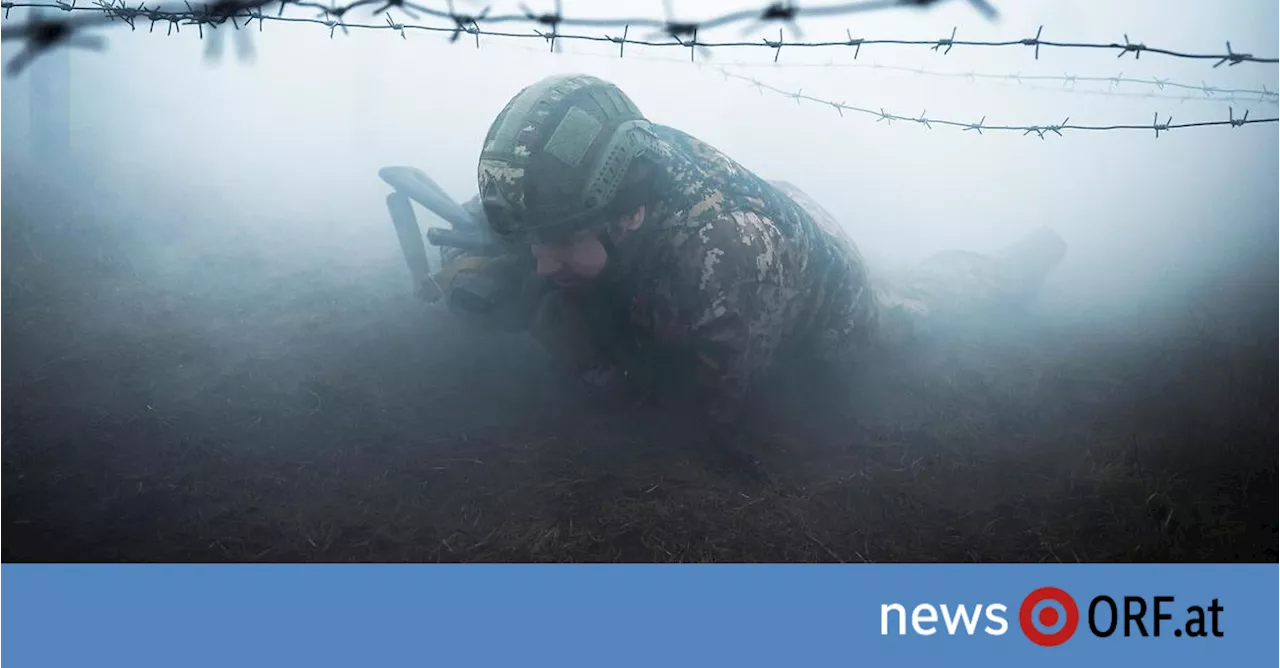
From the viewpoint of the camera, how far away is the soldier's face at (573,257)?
11.8 ft

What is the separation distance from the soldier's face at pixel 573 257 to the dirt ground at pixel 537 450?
1.07 metres

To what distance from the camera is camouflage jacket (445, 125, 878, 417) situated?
142 inches

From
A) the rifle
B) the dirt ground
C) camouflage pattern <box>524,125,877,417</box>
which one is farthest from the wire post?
camouflage pattern <box>524,125,877,417</box>

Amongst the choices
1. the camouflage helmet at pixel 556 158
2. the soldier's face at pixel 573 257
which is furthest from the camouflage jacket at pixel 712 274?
the camouflage helmet at pixel 556 158

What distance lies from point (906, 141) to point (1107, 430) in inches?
401

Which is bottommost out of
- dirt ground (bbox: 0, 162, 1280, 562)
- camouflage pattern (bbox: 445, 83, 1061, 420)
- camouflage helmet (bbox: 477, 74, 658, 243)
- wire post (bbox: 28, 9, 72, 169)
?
dirt ground (bbox: 0, 162, 1280, 562)

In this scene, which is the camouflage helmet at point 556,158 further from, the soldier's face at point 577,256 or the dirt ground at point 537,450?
the dirt ground at point 537,450

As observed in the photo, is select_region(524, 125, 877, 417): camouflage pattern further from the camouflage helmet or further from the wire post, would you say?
the wire post

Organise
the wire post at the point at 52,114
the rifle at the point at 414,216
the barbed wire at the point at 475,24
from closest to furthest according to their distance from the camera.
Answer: the barbed wire at the point at 475,24, the rifle at the point at 414,216, the wire post at the point at 52,114

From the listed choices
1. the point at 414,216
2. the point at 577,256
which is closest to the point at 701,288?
the point at 577,256

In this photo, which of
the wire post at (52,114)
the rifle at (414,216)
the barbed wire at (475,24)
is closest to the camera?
the barbed wire at (475,24)

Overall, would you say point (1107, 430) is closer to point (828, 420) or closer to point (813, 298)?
point (828, 420)

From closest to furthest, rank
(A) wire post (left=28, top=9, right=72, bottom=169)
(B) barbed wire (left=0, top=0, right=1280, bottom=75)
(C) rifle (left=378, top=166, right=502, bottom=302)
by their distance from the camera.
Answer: (B) barbed wire (left=0, top=0, right=1280, bottom=75) → (C) rifle (left=378, top=166, right=502, bottom=302) → (A) wire post (left=28, top=9, right=72, bottom=169)

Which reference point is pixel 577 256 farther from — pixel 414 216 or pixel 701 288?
pixel 414 216
